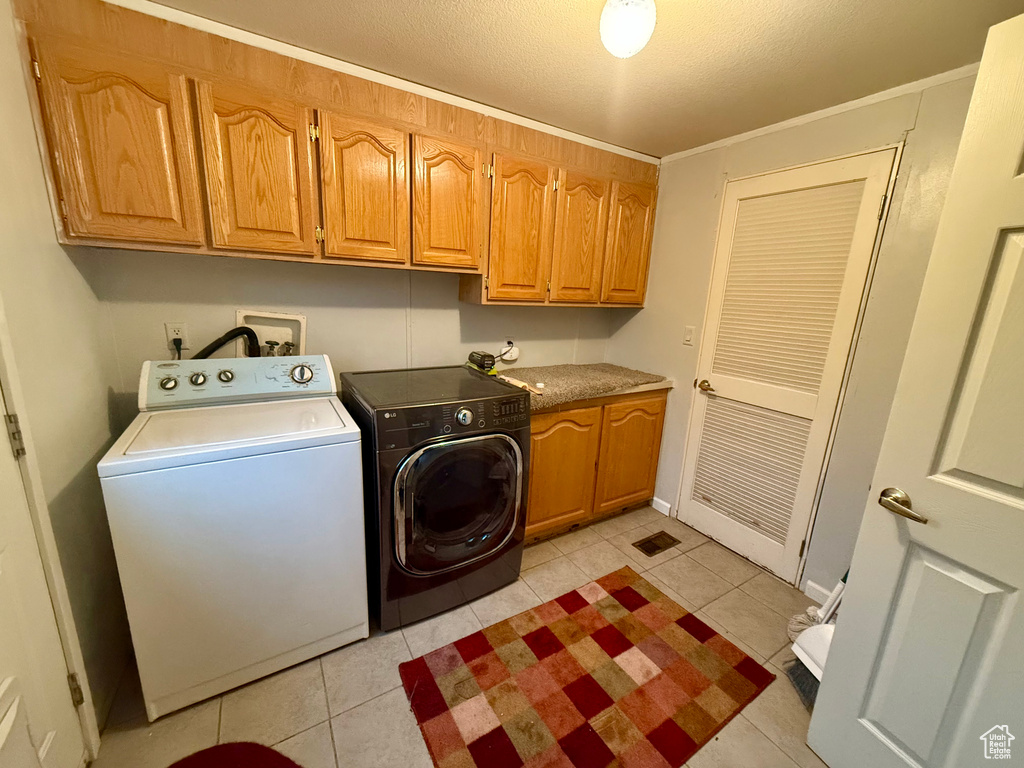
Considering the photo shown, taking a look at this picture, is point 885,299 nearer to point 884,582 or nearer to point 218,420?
point 884,582

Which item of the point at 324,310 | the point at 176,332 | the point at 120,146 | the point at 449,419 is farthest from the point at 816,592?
the point at 120,146

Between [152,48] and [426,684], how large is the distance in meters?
2.38

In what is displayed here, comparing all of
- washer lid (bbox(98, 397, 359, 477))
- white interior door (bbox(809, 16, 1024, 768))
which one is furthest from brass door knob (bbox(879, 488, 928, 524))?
washer lid (bbox(98, 397, 359, 477))

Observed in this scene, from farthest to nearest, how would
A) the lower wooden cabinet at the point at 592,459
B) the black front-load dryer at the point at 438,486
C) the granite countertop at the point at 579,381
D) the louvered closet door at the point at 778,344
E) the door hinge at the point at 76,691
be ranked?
the lower wooden cabinet at the point at 592,459 < the granite countertop at the point at 579,381 < the louvered closet door at the point at 778,344 < the black front-load dryer at the point at 438,486 < the door hinge at the point at 76,691

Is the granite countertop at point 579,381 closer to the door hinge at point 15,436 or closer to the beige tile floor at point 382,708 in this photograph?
the beige tile floor at point 382,708

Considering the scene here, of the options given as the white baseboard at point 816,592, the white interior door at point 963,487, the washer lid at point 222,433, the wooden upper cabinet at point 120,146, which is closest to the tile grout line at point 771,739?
the white interior door at point 963,487

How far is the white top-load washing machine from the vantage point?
114 cm

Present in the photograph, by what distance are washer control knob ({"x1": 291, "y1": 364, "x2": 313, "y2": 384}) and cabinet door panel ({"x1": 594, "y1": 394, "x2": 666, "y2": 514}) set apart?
156 cm

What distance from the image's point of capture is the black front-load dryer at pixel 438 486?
1.48 metres

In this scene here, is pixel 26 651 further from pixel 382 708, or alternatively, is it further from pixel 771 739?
pixel 771 739

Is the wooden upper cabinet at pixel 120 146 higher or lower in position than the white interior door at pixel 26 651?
higher

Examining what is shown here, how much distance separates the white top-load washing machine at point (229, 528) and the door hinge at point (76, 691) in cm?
13

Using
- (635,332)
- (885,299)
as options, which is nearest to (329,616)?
(635,332)

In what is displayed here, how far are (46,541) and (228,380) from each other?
2.25 feet
